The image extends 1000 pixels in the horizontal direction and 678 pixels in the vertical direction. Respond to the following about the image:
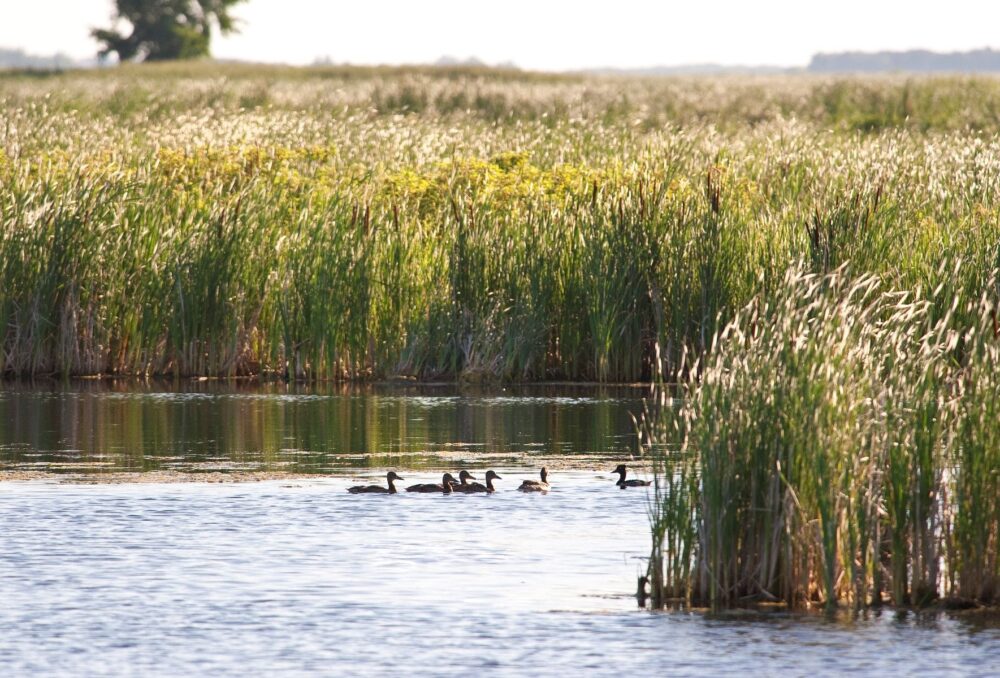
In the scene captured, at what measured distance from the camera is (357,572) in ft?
31.6

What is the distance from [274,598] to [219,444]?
19.1 feet

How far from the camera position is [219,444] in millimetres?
14734

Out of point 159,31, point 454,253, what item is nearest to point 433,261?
point 454,253

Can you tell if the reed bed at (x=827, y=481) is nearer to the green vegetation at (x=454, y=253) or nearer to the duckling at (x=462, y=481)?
the duckling at (x=462, y=481)

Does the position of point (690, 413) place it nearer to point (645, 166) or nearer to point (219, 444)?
point (219, 444)

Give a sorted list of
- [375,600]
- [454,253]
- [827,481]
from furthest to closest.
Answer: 1. [454,253]
2. [375,600]
3. [827,481]

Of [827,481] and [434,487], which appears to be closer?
[827,481]

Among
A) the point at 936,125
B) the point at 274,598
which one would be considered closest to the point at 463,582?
the point at 274,598

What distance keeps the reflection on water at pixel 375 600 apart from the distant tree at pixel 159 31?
84981 mm

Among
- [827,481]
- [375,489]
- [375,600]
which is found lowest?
[375,600]

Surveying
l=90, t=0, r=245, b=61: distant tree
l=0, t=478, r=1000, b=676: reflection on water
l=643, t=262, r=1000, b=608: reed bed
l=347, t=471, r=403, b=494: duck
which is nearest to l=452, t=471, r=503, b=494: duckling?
l=0, t=478, r=1000, b=676: reflection on water

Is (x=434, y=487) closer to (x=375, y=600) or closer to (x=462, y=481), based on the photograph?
(x=462, y=481)

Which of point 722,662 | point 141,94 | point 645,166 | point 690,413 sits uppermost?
point 141,94

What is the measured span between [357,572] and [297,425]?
632cm
